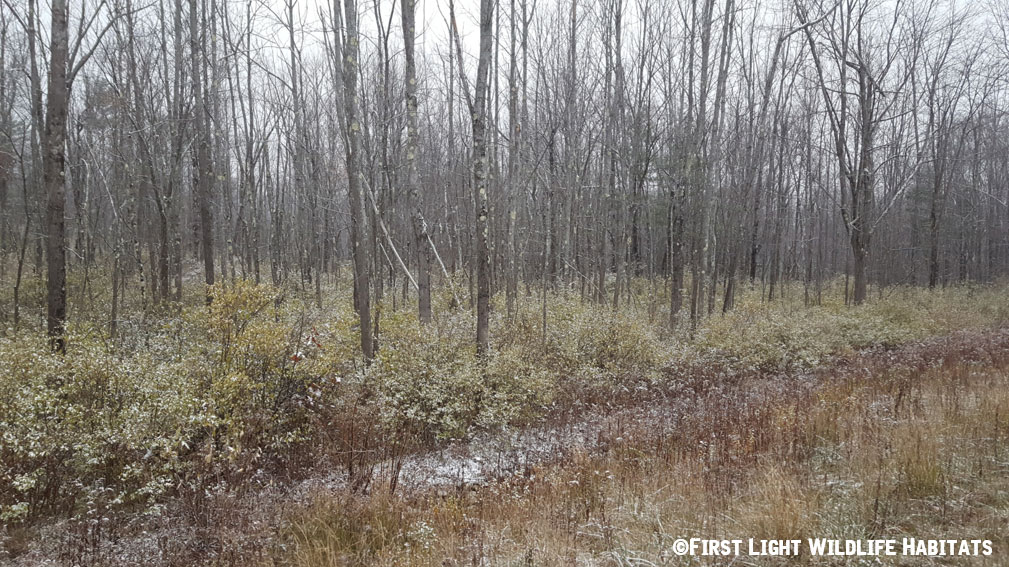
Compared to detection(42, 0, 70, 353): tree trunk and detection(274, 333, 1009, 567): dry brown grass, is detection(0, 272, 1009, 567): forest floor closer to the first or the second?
detection(274, 333, 1009, 567): dry brown grass

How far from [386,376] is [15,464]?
3.83m

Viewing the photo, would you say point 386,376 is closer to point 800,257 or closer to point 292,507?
point 292,507

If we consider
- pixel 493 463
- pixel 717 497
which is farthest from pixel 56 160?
pixel 717 497

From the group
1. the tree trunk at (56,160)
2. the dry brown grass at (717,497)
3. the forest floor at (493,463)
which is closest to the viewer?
the dry brown grass at (717,497)

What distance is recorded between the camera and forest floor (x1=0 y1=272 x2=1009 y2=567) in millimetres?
3512

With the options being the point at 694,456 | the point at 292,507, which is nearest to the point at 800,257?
the point at 694,456

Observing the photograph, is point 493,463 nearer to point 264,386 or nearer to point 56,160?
point 264,386

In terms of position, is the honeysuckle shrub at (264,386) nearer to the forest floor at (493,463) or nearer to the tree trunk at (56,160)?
the forest floor at (493,463)

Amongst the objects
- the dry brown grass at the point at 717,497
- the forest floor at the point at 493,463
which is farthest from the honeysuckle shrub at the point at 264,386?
the dry brown grass at the point at 717,497

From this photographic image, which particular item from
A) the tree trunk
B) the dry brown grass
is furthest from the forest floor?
the tree trunk

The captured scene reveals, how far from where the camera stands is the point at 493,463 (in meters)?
5.82

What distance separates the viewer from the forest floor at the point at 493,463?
11.5ft

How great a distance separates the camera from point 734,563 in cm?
304

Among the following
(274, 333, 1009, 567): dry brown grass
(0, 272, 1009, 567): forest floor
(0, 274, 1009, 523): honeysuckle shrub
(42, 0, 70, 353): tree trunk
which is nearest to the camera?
(274, 333, 1009, 567): dry brown grass
